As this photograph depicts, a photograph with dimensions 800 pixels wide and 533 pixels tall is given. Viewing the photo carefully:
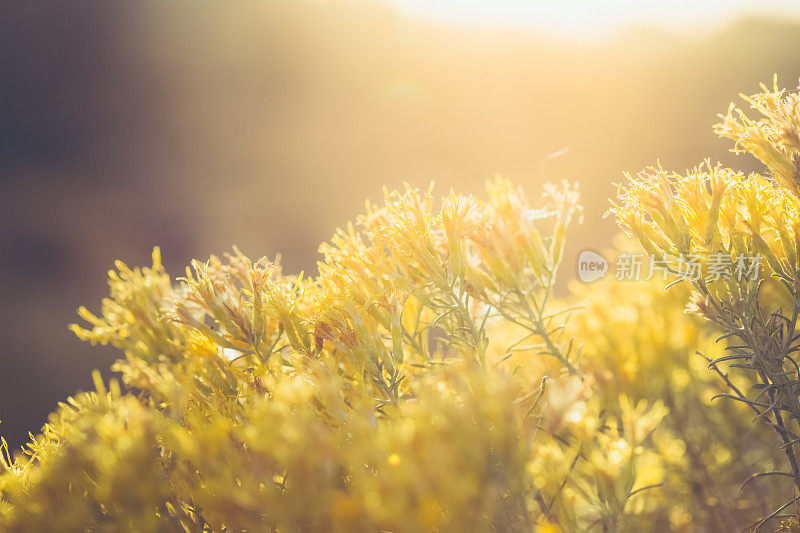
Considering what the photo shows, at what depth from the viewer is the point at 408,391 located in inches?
41.1

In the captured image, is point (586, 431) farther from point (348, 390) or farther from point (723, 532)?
point (723, 532)

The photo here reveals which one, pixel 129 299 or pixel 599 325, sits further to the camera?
pixel 599 325

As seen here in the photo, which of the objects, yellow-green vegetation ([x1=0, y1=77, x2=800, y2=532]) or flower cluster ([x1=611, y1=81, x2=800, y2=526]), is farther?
flower cluster ([x1=611, y1=81, x2=800, y2=526])

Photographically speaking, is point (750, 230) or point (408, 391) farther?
point (408, 391)

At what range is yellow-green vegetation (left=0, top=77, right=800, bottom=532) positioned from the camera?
2.11 feet

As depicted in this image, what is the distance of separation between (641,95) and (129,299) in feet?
19.3

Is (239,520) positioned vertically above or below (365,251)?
below

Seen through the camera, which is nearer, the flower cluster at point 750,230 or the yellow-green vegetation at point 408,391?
the yellow-green vegetation at point 408,391

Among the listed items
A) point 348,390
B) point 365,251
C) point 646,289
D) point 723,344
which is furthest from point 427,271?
point 723,344

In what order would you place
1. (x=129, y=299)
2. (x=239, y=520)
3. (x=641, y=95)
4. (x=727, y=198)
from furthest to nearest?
(x=641, y=95), (x=129, y=299), (x=727, y=198), (x=239, y=520)

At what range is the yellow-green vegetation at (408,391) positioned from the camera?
64cm

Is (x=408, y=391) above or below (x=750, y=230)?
below

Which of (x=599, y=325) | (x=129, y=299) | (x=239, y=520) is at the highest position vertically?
(x=129, y=299)

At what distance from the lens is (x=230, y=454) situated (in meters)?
0.77
